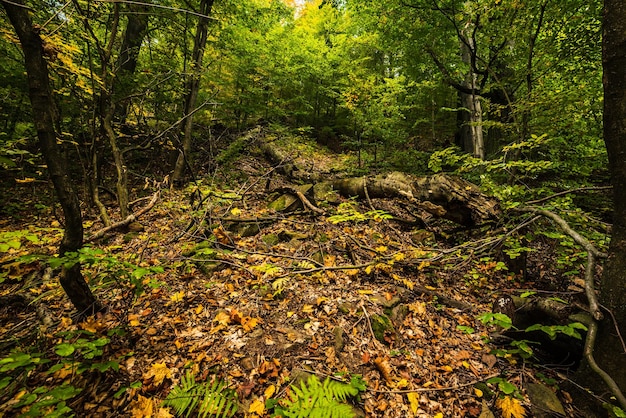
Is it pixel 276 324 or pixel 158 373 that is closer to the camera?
pixel 158 373

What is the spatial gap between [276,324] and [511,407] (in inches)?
101

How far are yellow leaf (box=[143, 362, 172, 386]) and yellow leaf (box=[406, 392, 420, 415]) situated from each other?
8.04ft

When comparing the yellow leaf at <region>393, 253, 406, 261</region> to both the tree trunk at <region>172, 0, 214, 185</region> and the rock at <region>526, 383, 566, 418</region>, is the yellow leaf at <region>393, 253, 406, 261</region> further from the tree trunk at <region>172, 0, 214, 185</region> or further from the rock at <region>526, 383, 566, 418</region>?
the tree trunk at <region>172, 0, 214, 185</region>

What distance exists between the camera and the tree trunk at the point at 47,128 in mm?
2312

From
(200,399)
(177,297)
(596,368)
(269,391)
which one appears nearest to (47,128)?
(177,297)

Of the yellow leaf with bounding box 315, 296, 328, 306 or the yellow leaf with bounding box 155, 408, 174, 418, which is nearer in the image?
the yellow leaf with bounding box 155, 408, 174, 418

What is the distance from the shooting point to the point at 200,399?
232cm

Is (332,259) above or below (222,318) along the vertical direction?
above

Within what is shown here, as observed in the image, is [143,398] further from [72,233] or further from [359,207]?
[359,207]

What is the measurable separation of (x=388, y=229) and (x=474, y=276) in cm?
186

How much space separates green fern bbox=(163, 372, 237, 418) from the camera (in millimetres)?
2219

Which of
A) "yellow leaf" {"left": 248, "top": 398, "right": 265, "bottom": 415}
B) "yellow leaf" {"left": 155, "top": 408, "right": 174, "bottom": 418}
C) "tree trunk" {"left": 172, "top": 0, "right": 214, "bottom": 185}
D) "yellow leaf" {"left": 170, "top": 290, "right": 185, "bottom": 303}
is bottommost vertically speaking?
"yellow leaf" {"left": 248, "top": 398, "right": 265, "bottom": 415}

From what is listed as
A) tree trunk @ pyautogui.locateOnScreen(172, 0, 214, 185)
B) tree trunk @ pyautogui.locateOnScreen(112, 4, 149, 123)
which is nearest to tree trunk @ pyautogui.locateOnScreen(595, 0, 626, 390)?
tree trunk @ pyautogui.locateOnScreen(112, 4, 149, 123)

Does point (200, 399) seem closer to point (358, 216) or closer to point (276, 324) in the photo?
point (276, 324)
